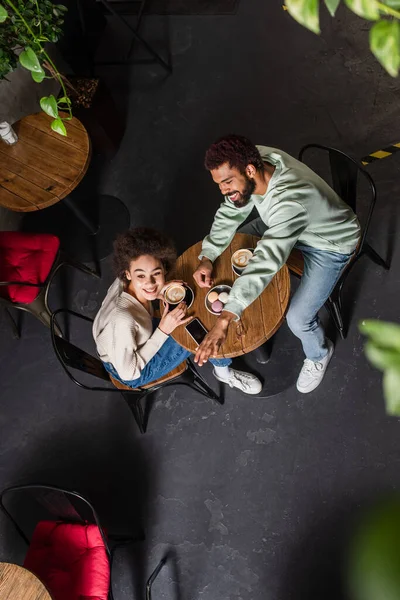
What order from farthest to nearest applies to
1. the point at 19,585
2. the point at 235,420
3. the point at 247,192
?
the point at 235,420 → the point at 247,192 → the point at 19,585

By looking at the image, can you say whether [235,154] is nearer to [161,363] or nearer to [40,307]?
[161,363]

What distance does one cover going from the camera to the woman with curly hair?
7.73 ft

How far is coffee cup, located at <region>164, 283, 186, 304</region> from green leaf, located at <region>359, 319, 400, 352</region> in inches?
80.2

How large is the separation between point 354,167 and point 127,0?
369cm

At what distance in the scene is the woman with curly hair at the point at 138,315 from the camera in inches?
92.7

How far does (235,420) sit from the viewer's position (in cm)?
296

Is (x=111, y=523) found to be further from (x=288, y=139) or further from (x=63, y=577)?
(x=288, y=139)

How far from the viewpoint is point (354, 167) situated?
255cm

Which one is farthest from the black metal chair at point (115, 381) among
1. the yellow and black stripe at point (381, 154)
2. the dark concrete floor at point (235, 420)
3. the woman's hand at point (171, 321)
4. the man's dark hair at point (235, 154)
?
the yellow and black stripe at point (381, 154)

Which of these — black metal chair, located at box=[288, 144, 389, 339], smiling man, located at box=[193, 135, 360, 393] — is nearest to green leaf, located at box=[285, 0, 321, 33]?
smiling man, located at box=[193, 135, 360, 393]

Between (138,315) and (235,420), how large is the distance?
38.2 inches

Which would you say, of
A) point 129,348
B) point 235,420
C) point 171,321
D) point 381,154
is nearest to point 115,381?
point 129,348

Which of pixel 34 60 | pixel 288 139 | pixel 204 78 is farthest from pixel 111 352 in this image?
pixel 204 78

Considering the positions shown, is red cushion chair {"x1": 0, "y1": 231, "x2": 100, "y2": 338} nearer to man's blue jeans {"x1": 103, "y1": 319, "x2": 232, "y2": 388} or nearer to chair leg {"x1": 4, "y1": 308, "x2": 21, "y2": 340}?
chair leg {"x1": 4, "y1": 308, "x2": 21, "y2": 340}
